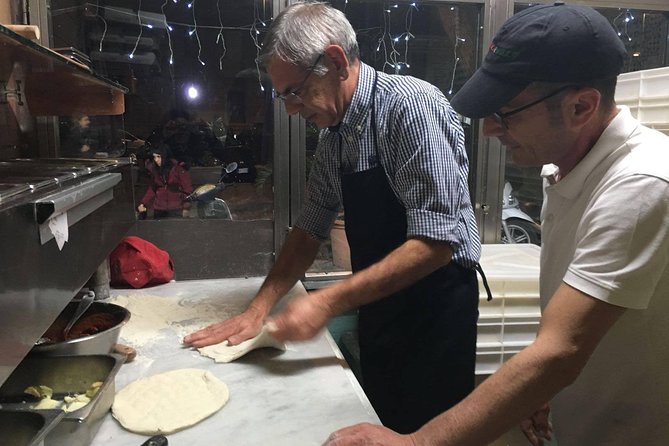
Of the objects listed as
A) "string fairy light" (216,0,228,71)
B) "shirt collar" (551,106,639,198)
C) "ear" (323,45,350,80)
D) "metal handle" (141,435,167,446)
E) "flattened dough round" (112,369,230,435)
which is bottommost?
"flattened dough round" (112,369,230,435)

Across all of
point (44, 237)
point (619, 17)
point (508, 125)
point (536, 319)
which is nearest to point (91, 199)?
point (44, 237)

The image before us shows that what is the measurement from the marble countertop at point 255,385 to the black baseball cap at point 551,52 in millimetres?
677

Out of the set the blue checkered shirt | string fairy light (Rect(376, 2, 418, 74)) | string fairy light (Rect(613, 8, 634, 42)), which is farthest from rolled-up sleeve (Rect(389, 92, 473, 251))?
string fairy light (Rect(613, 8, 634, 42))

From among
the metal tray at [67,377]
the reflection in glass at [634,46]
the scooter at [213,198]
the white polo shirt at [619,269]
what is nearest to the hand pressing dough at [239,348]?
the metal tray at [67,377]

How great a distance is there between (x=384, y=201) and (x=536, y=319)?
104 cm

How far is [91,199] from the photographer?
1148 mm

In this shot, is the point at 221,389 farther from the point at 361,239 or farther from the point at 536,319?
the point at 536,319

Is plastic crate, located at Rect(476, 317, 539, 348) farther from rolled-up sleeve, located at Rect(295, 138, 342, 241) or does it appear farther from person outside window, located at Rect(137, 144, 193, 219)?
person outside window, located at Rect(137, 144, 193, 219)

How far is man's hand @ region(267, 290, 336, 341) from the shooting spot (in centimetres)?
120

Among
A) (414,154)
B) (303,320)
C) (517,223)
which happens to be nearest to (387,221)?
(414,154)

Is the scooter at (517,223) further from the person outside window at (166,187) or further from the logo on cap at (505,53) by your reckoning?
the logo on cap at (505,53)

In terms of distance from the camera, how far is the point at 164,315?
166cm

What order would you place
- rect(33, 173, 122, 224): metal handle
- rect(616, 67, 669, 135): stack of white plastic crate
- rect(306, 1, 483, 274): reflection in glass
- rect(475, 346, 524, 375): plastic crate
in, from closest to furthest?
rect(33, 173, 122, 224): metal handle, rect(616, 67, 669, 135): stack of white plastic crate, rect(475, 346, 524, 375): plastic crate, rect(306, 1, 483, 274): reflection in glass

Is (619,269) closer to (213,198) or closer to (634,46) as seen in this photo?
(213,198)
